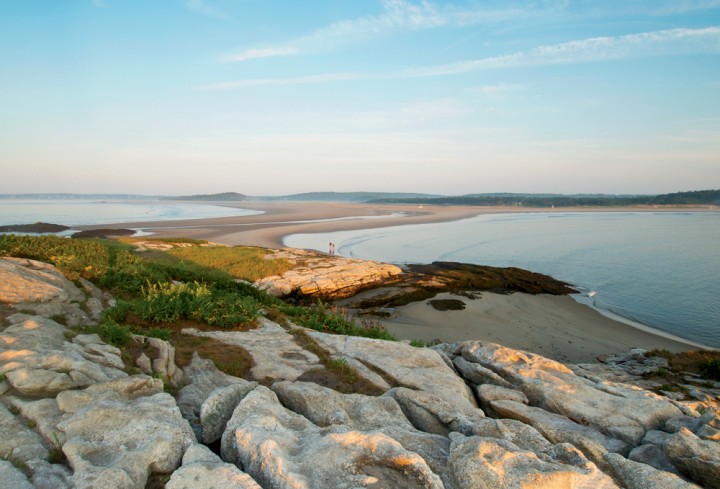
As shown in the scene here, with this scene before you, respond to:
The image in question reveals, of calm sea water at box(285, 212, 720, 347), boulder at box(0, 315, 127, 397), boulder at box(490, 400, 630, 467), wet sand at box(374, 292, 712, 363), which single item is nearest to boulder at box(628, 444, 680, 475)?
boulder at box(490, 400, 630, 467)

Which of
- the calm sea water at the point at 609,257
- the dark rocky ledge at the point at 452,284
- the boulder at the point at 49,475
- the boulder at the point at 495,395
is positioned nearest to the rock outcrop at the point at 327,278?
the dark rocky ledge at the point at 452,284

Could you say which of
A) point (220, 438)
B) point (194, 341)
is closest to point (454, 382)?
point (220, 438)

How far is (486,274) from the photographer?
1217 inches

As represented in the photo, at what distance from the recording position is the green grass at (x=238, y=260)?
26828 millimetres

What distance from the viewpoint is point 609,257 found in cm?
4281

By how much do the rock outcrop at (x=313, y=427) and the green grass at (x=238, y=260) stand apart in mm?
17256

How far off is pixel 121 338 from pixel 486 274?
26.8 m

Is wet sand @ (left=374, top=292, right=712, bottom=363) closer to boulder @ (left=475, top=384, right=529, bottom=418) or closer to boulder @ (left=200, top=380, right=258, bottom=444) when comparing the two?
boulder @ (left=475, top=384, right=529, bottom=418)

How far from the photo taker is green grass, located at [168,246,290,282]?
26.8 m

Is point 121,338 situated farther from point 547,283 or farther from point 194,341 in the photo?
point 547,283

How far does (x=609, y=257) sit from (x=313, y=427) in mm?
46097

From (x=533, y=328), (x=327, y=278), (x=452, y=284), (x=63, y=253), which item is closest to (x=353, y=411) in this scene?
(x=63, y=253)

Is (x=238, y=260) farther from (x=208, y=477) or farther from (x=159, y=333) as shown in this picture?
(x=208, y=477)

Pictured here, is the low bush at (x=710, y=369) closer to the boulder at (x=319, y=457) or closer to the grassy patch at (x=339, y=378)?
the grassy patch at (x=339, y=378)
